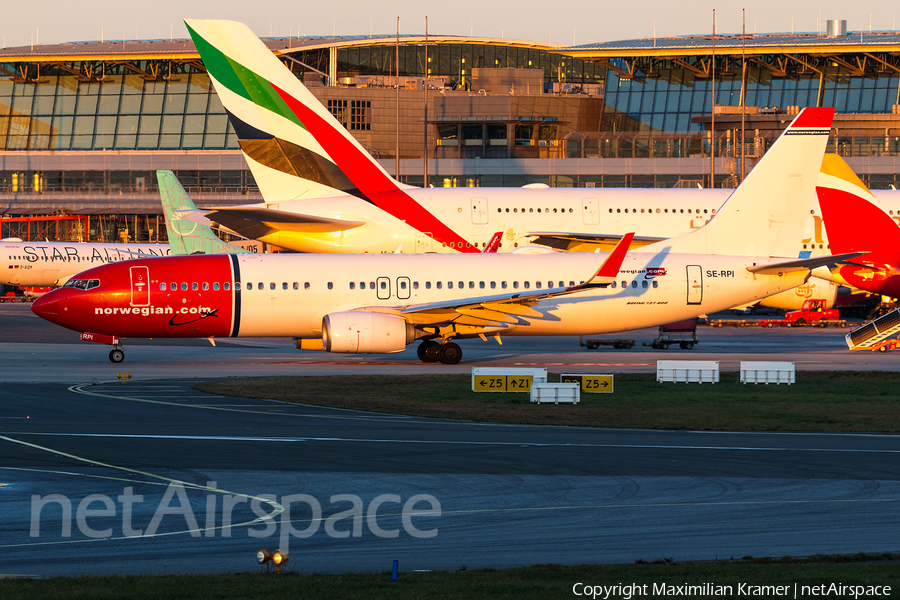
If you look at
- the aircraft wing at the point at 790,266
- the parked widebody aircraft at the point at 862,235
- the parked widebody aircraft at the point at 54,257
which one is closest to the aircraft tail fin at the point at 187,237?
the parked widebody aircraft at the point at 54,257

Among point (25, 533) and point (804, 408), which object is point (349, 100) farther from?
point (25, 533)

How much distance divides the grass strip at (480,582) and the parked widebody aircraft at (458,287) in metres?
24.0

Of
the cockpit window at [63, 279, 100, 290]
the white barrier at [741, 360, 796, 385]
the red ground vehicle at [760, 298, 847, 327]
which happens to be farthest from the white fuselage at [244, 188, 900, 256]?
the white barrier at [741, 360, 796, 385]

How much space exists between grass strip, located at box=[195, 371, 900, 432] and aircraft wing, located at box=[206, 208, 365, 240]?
1416cm

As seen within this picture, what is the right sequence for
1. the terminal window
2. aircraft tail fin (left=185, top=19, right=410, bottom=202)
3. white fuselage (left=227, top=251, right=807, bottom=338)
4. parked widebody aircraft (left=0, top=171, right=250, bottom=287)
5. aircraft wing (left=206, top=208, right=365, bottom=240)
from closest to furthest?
white fuselage (left=227, top=251, right=807, bottom=338) < aircraft wing (left=206, top=208, right=365, bottom=240) < aircraft tail fin (left=185, top=19, right=410, bottom=202) < parked widebody aircraft (left=0, top=171, right=250, bottom=287) < the terminal window

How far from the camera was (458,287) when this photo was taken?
38.1 metres

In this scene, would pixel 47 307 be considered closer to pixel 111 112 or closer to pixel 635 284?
pixel 635 284

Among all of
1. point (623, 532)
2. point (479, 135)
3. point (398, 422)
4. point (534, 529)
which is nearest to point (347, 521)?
point (534, 529)

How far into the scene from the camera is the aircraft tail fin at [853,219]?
5484cm

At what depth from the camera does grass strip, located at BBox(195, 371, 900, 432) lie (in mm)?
24297

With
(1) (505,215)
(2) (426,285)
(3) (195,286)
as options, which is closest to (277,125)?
(1) (505,215)

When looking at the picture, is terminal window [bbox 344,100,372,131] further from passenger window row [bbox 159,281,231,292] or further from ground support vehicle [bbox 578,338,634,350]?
passenger window row [bbox 159,281,231,292]

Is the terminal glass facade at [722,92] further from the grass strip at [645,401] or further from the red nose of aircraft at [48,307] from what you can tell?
the red nose of aircraft at [48,307]

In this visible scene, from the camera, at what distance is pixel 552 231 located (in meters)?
51.2
